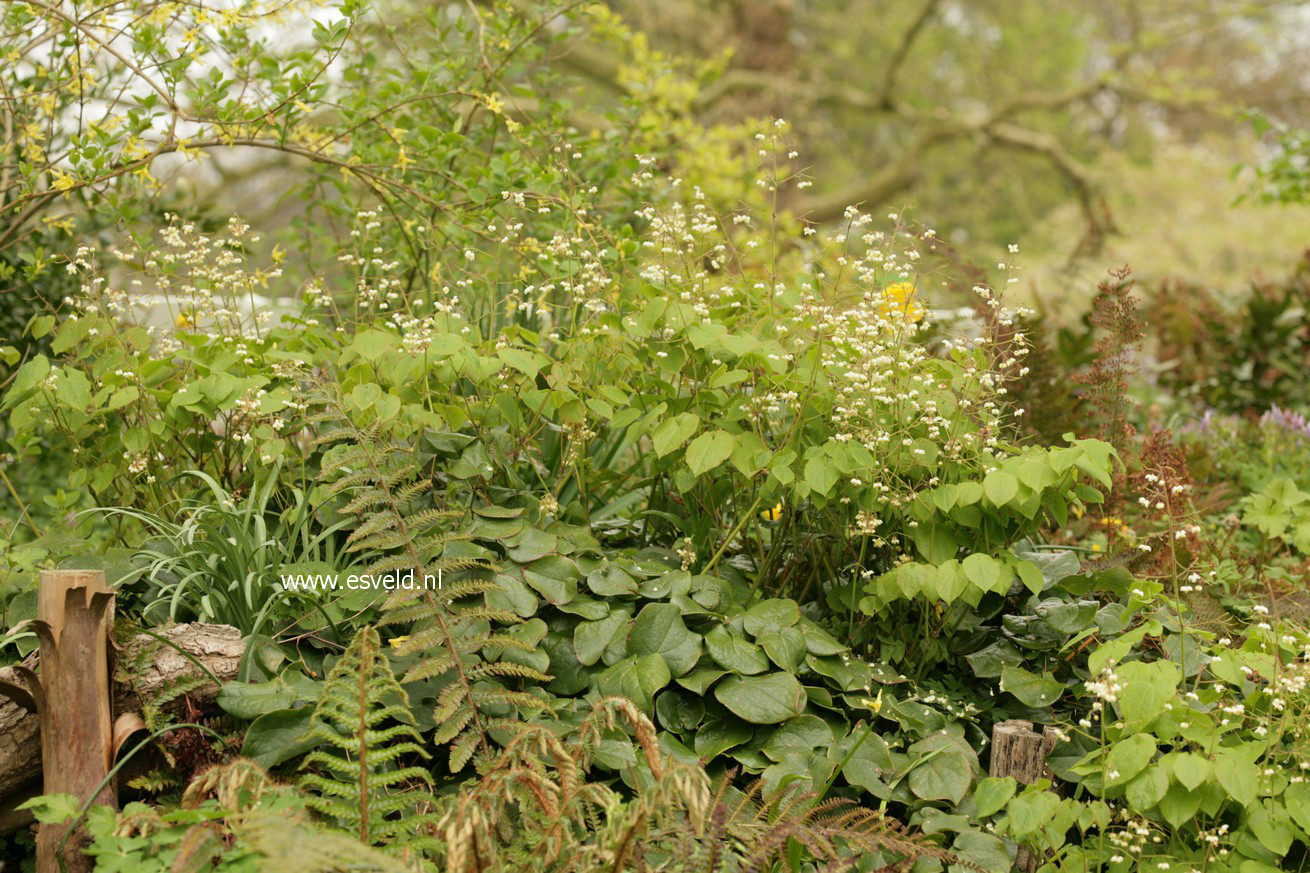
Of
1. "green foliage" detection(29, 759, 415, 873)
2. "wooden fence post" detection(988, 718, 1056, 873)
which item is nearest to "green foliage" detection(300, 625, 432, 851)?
"green foliage" detection(29, 759, 415, 873)

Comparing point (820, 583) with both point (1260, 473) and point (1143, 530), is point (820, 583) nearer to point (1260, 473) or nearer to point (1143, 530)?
point (1143, 530)

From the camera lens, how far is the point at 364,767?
6.41 ft

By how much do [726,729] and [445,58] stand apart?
261 centimetres

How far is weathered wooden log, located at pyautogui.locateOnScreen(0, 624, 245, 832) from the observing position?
2275 mm

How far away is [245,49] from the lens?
11.6 ft

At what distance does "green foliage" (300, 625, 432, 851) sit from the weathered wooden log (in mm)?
284

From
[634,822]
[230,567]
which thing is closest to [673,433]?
[634,822]

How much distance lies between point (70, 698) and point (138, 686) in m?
0.13

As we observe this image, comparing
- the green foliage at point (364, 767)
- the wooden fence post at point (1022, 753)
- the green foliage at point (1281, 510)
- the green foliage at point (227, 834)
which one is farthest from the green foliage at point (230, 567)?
the green foliage at point (1281, 510)

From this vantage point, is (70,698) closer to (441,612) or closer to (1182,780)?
(441,612)

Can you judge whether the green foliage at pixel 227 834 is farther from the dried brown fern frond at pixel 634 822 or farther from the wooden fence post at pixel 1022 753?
the wooden fence post at pixel 1022 753

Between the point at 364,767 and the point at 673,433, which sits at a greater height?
the point at 673,433

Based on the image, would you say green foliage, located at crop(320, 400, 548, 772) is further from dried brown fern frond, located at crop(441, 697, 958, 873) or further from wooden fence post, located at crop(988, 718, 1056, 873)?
wooden fence post, located at crop(988, 718, 1056, 873)

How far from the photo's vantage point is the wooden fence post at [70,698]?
2156mm
